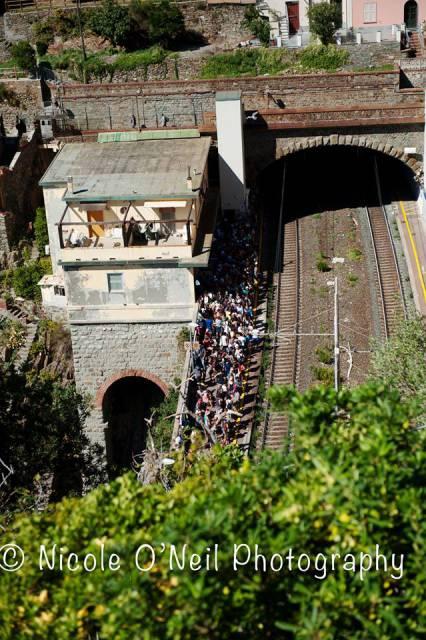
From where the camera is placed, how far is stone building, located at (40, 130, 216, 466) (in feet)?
129

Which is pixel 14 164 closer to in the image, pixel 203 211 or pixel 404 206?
pixel 203 211

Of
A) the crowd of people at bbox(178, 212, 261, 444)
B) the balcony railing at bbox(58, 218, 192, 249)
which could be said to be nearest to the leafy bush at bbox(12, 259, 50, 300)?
the balcony railing at bbox(58, 218, 192, 249)

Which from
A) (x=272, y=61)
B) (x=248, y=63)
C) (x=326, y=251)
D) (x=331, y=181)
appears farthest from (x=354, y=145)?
(x=248, y=63)

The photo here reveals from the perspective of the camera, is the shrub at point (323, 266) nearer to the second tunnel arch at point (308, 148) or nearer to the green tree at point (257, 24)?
the second tunnel arch at point (308, 148)

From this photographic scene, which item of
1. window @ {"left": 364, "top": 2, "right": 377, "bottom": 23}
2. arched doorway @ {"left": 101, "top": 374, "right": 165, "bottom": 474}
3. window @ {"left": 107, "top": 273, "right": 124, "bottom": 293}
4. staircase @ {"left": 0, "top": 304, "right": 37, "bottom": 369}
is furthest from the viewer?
window @ {"left": 364, "top": 2, "right": 377, "bottom": 23}

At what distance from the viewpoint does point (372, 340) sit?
36844 millimetres

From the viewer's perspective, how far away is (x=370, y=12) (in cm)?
5884

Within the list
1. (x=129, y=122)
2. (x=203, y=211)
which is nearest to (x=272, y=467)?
(x=203, y=211)

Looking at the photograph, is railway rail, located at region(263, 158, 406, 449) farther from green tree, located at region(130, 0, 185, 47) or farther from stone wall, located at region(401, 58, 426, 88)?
green tree, located at region(130, 0, 185, 47)

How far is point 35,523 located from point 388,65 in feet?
132

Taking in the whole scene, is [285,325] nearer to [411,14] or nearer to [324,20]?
[324,20]

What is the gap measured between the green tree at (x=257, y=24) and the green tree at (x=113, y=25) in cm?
600

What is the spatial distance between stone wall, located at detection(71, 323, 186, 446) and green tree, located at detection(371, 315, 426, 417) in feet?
28.2

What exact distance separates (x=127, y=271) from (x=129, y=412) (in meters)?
6.06
